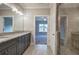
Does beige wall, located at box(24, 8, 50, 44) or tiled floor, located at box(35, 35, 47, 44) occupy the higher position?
beige wall, located at box(24, 8, 50, 44)

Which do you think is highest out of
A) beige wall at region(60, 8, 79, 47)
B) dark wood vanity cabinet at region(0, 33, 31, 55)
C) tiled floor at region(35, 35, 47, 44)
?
beige wall at region(60, 8, 79, 47)

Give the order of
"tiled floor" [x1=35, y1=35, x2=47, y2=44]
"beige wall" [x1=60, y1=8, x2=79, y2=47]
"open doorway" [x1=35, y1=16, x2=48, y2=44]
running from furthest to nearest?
1. "tiled floor" [x1=35, y1=35, x2=47, y2=44]
2. "open doorway" [x1=35, y1=16, x2=48, y2=44]
3. "beige wall" [x1=60, y1=8, x2=79, y2=47]

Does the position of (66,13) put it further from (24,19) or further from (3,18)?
(3,18)

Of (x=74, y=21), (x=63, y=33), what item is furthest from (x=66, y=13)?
(x=63, y=33)

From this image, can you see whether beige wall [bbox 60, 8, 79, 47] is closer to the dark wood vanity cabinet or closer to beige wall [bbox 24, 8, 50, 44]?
beige wall [bbox 24, 8, 50, 44]

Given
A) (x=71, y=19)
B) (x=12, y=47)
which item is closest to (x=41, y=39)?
(x=71, y=19)

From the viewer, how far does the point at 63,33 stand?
4504mm

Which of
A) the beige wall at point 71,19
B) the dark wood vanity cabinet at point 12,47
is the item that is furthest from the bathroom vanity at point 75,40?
the dark wood vanity cabinet at point 12,47

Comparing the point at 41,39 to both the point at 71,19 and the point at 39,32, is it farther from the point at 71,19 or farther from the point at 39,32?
the point at 71,19

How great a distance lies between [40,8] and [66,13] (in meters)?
1.06

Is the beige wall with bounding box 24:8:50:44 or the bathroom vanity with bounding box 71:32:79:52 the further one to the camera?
the beige wall with bounding box 24:8:50:44

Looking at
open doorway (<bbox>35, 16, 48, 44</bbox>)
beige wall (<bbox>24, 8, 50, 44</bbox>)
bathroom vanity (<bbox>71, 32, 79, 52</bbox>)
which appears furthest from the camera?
open doorway (<bbox>35, 16, 48, 44</bbox>)

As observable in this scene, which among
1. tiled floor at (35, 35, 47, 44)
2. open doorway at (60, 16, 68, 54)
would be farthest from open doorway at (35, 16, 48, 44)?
open doorway at (60, 16, 68, 54)

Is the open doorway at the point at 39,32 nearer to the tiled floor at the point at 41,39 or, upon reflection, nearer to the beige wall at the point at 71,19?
the tiled floor at the point at 41,39
